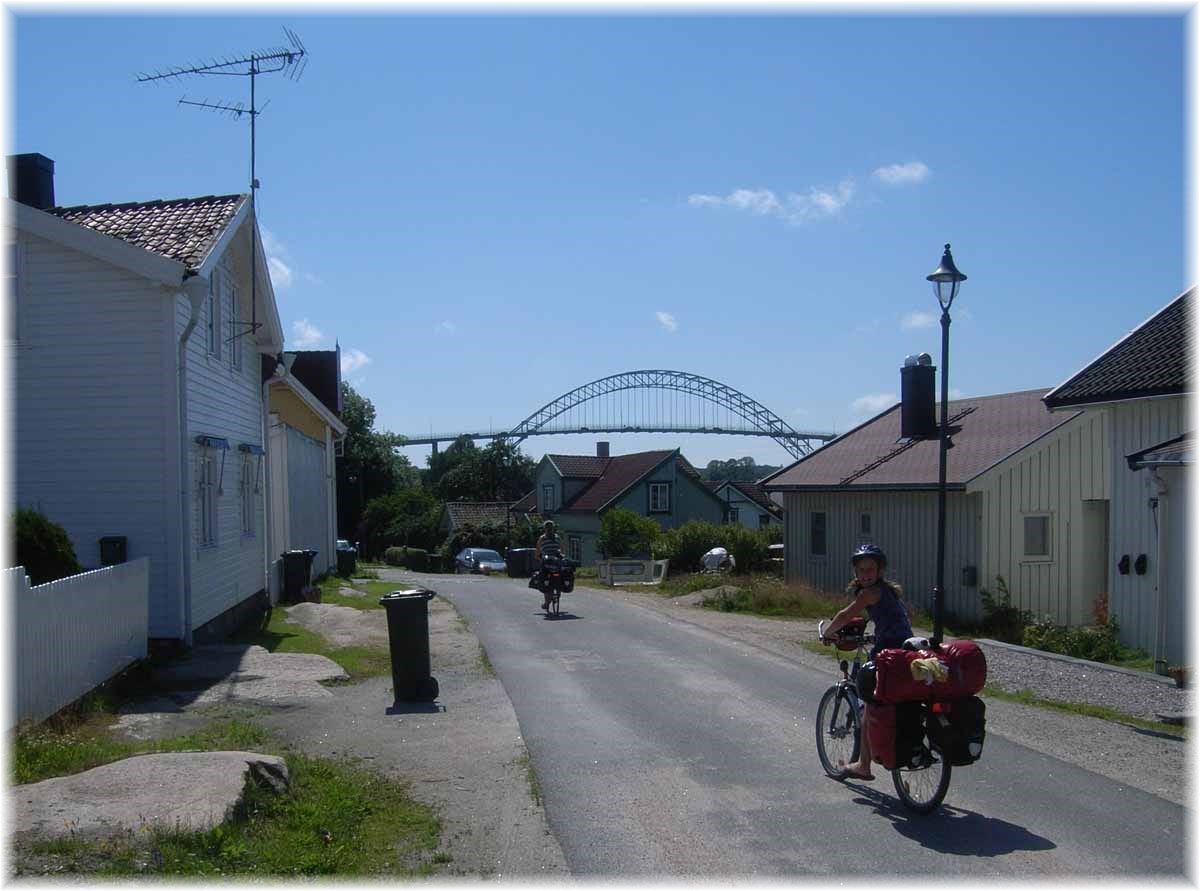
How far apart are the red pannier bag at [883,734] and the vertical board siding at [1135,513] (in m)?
9.16

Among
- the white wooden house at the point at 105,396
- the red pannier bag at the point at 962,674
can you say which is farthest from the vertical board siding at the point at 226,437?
the red pannier bag at the point at 962,674

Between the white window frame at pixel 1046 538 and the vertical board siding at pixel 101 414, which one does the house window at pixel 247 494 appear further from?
the white window frame at pixel 1046 538

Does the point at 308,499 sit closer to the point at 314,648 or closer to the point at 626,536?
the point at 314,648

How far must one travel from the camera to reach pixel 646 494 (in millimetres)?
57688

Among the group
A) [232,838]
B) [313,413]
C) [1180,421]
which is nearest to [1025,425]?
[1180,421]

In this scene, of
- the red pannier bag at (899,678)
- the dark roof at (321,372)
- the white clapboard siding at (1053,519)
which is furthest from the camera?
the dark roof at (321,372)

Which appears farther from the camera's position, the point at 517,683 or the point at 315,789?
the point at 517,683

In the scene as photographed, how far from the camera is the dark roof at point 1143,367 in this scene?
14.9 m

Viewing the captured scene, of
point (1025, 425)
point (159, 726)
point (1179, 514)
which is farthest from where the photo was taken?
point (1025, 425)

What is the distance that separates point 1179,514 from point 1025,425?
10.7m

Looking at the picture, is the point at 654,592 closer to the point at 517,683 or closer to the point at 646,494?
the point at 517,683

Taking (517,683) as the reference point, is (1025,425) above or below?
above

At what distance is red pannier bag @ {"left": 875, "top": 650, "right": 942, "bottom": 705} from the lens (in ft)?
22.2

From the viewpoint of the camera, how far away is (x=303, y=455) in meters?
28.0
